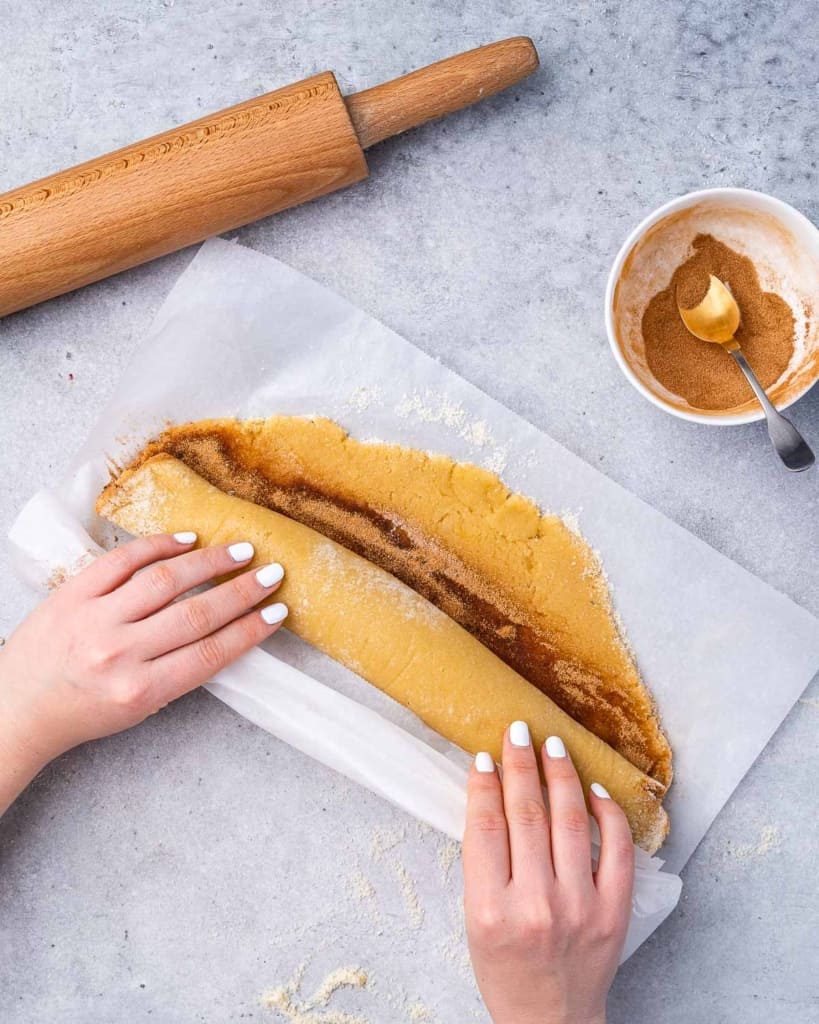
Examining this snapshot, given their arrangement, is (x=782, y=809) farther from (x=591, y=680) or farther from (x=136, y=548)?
(x=136, y=548)

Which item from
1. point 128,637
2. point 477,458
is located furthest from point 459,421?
point 128,637

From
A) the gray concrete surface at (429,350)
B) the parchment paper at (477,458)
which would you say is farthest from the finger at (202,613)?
the gray concrete surface at (429,350)

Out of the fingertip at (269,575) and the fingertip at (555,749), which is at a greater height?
the fingertip at (269,575)

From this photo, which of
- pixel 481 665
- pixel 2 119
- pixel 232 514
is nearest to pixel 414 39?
pixel 2 119

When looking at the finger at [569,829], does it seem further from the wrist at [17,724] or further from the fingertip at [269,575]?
the wrist at [17,724]

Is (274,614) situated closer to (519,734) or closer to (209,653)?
(209,653)

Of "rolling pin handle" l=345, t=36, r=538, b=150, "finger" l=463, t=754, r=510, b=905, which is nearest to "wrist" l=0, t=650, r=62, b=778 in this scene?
"finger" l=463, t=754, r=510, b=905
